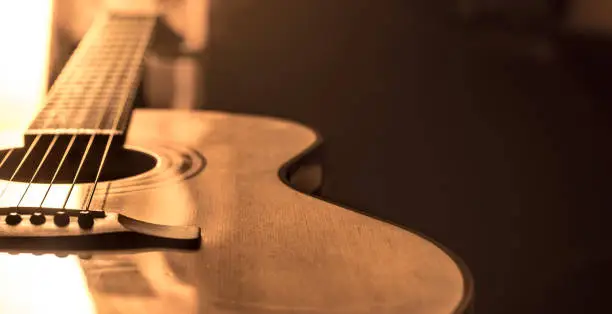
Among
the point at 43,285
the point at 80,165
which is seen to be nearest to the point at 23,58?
the point at 80,165

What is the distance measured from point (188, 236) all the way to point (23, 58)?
0.73 m

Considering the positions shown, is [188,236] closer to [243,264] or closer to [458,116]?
[243,264]

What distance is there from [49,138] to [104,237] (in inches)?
9.8

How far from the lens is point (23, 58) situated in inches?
40.9

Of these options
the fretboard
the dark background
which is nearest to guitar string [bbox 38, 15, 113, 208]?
the fretboard

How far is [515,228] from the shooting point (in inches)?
40.8

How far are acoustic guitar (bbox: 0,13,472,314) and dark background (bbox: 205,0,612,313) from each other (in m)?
0.30

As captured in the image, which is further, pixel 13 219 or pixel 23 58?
pixel 23 58

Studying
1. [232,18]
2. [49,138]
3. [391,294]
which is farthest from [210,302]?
[232,18]

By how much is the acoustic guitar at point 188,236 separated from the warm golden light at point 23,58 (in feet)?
1.06

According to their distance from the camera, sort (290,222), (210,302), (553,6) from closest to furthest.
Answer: (210,302) < (290,222) < (553,6)

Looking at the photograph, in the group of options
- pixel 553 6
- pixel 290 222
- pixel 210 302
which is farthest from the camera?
pixel 553 6

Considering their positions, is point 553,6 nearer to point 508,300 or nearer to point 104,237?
point 508,300

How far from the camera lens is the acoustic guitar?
368 mm
